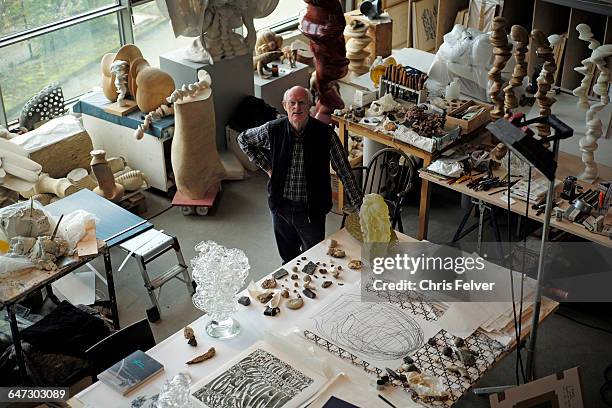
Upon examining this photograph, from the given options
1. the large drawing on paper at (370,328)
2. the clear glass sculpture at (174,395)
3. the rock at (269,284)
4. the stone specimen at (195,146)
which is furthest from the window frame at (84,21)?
the clear glass sculpture at (174,395)

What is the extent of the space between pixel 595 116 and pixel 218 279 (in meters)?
2.60

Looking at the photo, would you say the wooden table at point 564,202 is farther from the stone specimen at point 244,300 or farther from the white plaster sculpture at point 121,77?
the white plaster sculpture at point 121,77

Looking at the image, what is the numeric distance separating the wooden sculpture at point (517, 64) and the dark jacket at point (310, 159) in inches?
51.3

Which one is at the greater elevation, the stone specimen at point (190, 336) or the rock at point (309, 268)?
the rock at point (309, 268)

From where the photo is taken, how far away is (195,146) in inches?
236

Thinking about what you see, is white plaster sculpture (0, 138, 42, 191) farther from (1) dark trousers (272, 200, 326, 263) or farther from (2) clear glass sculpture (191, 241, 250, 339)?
(2) clear glass sculpture (191, 241, 250, 339)

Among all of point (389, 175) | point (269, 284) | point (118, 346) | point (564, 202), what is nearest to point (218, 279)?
point (269, 284)

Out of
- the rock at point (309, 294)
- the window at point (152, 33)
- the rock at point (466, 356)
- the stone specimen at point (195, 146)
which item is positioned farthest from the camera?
the window at point (152, 33)

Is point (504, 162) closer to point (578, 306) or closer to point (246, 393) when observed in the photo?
point (578, 306)

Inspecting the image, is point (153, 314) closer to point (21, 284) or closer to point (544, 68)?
point (21, 284)

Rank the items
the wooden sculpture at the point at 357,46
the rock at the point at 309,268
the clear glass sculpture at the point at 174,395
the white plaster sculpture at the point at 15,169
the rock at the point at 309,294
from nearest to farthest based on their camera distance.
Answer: the clear glass sculpture at the point at 174,395, the rock at the point at 309,294, the rock at the point at 309,268, the white plaster sculpture at the point at 15,169, the wooden sculpture at the point at 357,46

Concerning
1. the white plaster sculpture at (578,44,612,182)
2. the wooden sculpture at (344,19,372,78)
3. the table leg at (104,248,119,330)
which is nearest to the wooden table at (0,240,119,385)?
the table leg at (104,248,119,330)

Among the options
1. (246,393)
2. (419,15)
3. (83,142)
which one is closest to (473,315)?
(246,393)

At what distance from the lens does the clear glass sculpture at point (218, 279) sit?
368cm
